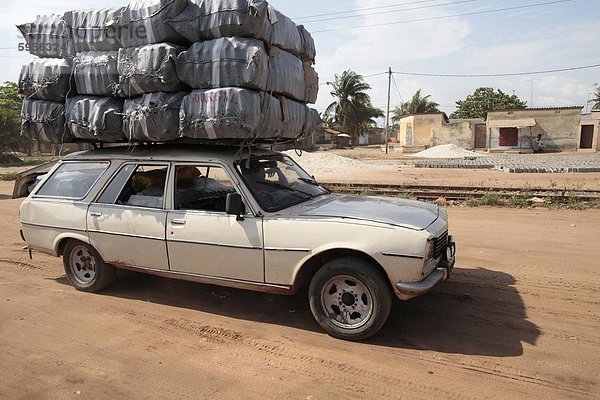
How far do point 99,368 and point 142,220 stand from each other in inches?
60.4

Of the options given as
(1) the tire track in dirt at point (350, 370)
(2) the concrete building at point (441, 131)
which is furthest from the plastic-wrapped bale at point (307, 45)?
(2) the concrete building at point (441, 131)

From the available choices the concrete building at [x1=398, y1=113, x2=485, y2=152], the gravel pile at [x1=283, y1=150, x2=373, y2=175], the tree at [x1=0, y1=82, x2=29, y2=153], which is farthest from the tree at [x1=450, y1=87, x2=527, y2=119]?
the tree at [x1=0, y1=82, x2=29, y2=153]

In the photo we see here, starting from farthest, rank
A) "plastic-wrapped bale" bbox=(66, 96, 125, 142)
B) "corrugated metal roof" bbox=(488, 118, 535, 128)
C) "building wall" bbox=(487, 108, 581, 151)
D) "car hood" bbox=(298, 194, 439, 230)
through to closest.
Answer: "corrugated metal roof" bbox=(488, 118, 535, 128) < "building wall" bbox=(487, 108, 581, 151) < "plastic-wrapped bale" bbox=(66, 96, 125, 142) < "car hood" bbox=(298, 194, 439, 230)

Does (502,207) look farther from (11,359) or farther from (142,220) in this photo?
(11,359)

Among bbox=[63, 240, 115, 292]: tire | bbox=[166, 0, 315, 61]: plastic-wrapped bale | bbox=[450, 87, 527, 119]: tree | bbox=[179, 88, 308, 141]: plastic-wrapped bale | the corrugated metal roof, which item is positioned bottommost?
bbox=[63, 240, 115, 292]: tire

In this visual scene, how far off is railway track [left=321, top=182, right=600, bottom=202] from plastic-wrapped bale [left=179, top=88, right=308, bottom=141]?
25.1ft

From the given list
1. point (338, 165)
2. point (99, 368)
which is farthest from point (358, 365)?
point (338, 165)

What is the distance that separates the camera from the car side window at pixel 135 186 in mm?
4664

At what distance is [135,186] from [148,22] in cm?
171

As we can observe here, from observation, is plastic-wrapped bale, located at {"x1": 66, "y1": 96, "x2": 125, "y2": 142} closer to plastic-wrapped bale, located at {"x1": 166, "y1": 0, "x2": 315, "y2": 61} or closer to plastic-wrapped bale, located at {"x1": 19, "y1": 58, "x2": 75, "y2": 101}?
plastic-wrapped bale, located at {"x1": 19, "y1": 58, "x2": 75, "y2": 101}

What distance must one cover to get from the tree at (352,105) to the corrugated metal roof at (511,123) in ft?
60.1

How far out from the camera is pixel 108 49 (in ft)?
16.3

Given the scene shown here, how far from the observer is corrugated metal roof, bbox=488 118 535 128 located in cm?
3766

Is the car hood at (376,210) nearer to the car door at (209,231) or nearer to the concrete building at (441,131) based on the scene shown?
the car door at (209,231)
